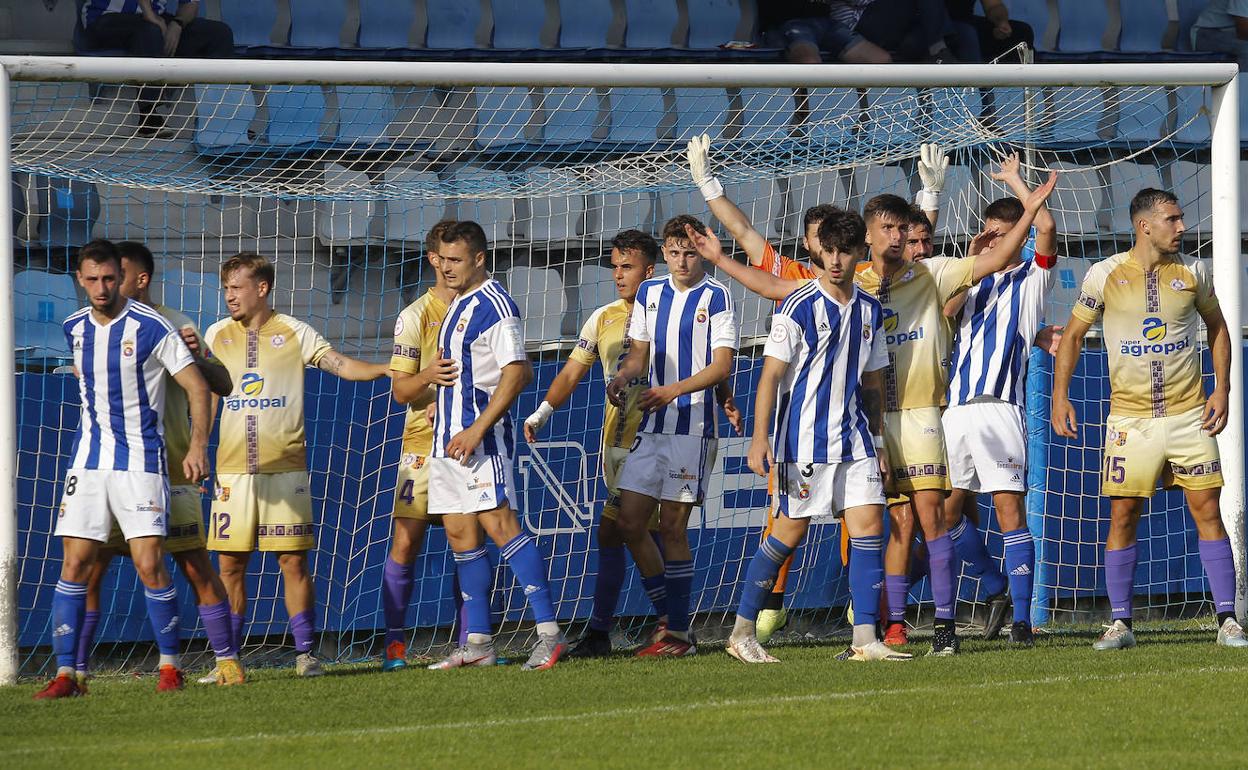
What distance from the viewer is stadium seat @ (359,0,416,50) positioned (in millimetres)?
12992

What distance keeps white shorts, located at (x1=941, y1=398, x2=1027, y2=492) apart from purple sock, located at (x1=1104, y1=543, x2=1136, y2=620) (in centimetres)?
53

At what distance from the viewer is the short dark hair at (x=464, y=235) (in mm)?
7363

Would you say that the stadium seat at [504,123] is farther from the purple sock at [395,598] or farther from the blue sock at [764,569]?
the blue sock at [764,569]

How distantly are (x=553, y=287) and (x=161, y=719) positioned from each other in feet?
16.7

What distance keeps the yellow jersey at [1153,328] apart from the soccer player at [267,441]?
11.3 feet

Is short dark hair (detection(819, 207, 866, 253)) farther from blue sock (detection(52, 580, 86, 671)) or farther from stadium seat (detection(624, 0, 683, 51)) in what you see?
stadium seat (detection(624, 0, 683, 51))

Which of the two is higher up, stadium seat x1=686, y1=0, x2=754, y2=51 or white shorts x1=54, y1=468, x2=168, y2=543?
stadium seat x1=686, y1=0, x2=754, y2=51

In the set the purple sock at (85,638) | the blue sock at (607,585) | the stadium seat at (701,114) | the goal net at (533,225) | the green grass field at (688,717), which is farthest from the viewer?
the stadium seat at (701,114)

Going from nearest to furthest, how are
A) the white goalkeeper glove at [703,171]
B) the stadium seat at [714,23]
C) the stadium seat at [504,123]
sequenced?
the white goalkeeper glove at [703,171] → the stadium seat at [504,123] → the stadium seat at [714,23]

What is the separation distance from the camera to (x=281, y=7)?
41.7ft

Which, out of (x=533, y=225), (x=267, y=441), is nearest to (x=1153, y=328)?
(x=267, y=441)

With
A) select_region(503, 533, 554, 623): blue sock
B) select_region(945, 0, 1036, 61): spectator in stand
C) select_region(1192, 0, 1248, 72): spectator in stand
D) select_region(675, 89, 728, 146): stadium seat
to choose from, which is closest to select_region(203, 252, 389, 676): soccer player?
select_region(503, 533, 554, 623): blue sock

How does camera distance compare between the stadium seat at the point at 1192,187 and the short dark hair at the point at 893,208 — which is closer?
the short dark hair at the point at 893,208

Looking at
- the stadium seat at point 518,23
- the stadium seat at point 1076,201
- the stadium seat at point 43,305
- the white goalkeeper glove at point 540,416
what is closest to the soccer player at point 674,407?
the white goalkeeper glove at point 540,416
